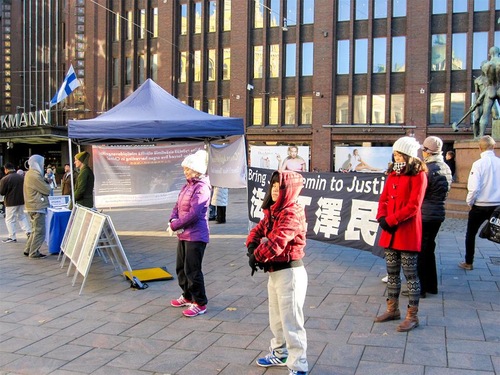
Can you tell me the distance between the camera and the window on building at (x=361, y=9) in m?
33.6

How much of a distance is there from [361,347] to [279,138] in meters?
31.5

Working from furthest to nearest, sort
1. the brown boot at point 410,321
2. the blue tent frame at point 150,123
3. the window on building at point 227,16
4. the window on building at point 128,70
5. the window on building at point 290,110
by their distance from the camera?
the window on building at point 128,70 → the window on building at point 227,16 → the window on building at point 290,110 → the blue tent frame at point 150,123 → the brown boot at point 410,321

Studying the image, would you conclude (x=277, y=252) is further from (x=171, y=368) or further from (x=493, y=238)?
(x=493, y=238)

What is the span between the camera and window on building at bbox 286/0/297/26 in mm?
35062

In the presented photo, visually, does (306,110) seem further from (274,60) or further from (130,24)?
(130,24)

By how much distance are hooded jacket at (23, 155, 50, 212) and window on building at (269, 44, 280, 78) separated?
28.3 meters

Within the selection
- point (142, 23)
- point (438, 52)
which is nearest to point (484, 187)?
point (438, 52)

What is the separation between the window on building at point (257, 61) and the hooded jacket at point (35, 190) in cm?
2855

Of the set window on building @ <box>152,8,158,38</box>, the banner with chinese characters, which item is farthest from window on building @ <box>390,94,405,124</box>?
the banner with chinese characters

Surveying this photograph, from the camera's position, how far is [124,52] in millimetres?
40250

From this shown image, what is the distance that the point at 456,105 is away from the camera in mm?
31953

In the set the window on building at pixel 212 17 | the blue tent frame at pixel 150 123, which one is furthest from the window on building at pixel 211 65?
the blue tent frame at pixel 150 123

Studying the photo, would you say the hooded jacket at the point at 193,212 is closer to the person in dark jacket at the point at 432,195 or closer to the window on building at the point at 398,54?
the person in dark jacket at the point at 432,195

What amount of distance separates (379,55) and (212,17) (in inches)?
513
